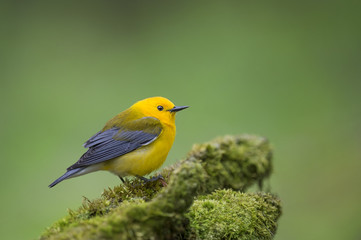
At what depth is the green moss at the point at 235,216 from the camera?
3.37 meters

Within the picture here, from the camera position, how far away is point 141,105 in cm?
542

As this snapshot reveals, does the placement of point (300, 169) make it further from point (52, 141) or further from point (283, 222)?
point (52, 141)

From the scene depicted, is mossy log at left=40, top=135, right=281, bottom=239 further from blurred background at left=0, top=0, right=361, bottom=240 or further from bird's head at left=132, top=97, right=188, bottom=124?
blurred background at left=0, top=0, right=361, bottom=240

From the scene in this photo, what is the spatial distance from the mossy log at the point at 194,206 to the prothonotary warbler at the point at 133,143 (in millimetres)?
242

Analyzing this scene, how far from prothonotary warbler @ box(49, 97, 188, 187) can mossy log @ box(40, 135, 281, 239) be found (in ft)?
0.79

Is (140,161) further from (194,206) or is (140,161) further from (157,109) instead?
(194,206)

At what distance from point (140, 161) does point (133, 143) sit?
310 mm

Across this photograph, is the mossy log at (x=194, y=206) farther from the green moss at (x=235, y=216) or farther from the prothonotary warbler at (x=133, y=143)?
the prothonotary warbler at (x=133, y=143)

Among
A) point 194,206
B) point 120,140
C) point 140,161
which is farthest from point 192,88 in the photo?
point 194,206

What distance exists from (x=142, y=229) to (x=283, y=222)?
20.9 feet

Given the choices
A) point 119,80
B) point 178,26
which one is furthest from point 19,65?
point 178,26

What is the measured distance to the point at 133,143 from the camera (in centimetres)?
494

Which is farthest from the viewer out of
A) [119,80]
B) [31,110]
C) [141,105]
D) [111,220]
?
[119,80]

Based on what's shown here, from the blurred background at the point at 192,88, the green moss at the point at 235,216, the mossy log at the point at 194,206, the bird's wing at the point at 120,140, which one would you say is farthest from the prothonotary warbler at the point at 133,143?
the blurred background at the point at 192,88
